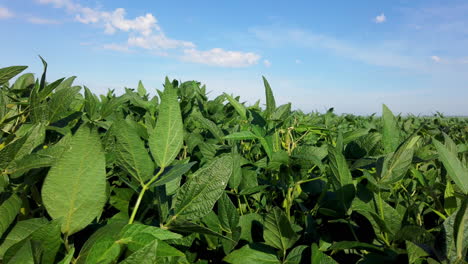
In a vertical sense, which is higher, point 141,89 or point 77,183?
point 141,89

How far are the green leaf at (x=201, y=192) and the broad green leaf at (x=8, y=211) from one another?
0.31 metres

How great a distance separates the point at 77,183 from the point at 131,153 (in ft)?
0.48

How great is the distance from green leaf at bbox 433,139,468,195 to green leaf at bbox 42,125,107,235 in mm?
739

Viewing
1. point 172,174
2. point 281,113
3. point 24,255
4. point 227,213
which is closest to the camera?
point 24,255

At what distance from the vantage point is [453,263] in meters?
0.68

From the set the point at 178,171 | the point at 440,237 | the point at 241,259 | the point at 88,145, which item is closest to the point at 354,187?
the point at 440,237

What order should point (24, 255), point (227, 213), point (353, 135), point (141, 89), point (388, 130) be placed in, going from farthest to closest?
point (141, 89), point (353, 135), point (388, 130), point (227, 213), point (24, 255)

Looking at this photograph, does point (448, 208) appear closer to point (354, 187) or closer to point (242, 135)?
point (354, 187)

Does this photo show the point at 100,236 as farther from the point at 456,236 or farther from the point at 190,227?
the point at 456,236

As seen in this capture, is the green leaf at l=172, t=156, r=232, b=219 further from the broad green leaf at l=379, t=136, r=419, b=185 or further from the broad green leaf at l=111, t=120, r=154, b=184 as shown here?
the broad green leaf at l=379, t=136, r=419, b=185

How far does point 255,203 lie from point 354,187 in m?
0.44

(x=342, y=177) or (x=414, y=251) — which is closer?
(x=414, y=251)

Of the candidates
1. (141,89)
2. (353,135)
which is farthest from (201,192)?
(141,89)

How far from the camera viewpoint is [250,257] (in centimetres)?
91
